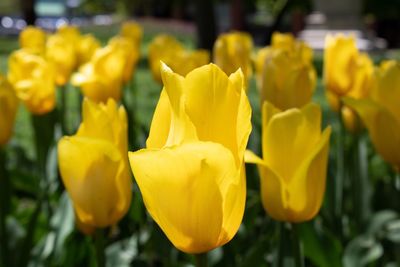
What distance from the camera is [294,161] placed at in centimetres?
128

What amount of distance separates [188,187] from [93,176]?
16.6 inches

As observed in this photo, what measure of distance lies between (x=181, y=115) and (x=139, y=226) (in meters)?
1.51

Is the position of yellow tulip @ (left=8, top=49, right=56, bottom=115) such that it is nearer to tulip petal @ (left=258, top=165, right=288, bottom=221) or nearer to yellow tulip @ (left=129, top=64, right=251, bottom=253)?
tulip petal @ (left=258, top=165, right=288, bottom=221)

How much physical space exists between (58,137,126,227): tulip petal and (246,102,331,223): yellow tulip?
242 millimetres

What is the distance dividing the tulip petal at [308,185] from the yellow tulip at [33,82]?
1.25 metres

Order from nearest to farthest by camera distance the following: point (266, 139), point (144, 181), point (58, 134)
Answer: point (144, 181) < point (266, 139) < point (58, 134)

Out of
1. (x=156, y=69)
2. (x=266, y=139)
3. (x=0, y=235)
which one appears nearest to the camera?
(x=266, y=139)

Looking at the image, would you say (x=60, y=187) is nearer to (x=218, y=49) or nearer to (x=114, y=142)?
(x=218, y=49)

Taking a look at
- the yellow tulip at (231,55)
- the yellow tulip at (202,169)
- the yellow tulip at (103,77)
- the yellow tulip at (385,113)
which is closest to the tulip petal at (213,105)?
the yellow tulip at (202,169)

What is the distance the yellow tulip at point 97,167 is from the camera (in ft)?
4.22

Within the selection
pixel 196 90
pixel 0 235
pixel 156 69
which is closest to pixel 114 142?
pixel 196 90

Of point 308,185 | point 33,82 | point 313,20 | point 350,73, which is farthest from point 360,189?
point 313,20

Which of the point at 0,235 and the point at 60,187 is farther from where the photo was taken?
the point at 60,187

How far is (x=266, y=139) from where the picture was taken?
4.12ft
